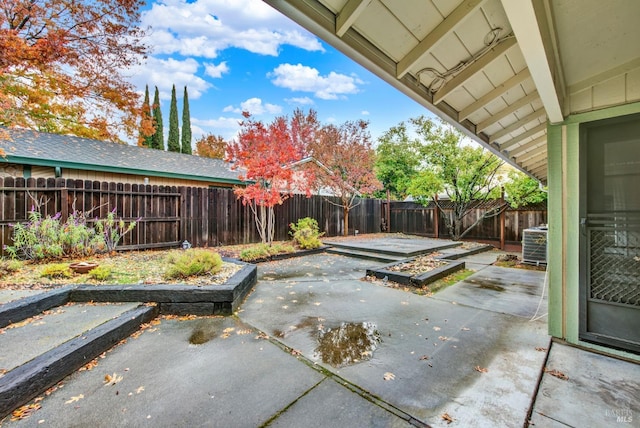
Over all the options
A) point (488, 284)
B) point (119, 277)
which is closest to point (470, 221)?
point (488, 284)

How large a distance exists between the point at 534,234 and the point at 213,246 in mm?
8195

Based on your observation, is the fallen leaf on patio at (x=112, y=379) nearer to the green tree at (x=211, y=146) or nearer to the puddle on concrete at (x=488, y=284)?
the puddle on concrete at (x=488, y=284)

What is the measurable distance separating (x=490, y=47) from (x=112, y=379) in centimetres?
384

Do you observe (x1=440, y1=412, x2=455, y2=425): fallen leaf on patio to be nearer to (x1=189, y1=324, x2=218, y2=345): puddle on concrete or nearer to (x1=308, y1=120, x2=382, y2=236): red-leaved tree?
(x1=189, y1=324, x2=218, y2=345): puddle on concrete

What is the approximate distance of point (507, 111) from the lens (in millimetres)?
3111

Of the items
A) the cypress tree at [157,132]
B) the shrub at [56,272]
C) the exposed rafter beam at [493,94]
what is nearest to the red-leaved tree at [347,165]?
the exposed rafter beam at [493,94]

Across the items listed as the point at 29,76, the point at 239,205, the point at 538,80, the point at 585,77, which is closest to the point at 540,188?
the point at 585,77

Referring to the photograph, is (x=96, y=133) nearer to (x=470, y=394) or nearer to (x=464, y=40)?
(x=464, y=40)

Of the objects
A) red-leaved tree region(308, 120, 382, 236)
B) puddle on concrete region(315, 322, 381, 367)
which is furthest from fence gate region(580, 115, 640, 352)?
red-leaved tree region(308, 120, 382, 236)

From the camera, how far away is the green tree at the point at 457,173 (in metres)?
9.09

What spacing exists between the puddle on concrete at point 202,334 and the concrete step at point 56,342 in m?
0.62

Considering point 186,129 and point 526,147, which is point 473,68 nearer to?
point 526,147

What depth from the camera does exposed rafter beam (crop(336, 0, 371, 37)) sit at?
145 cm

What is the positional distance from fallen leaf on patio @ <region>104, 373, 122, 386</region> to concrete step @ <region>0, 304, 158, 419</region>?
1.04ft
